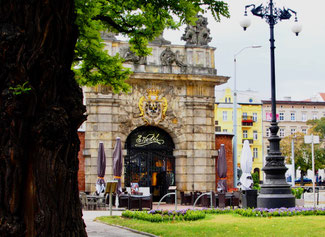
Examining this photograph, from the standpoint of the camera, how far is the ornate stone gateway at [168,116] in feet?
96.0

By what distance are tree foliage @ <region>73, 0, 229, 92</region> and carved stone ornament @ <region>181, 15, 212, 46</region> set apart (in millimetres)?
14228

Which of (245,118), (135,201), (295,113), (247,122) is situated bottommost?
(135,201)

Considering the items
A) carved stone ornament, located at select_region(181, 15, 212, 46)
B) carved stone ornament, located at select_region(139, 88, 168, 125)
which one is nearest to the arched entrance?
carved stone ornament, located at select_region(139, 88, 168, 125)

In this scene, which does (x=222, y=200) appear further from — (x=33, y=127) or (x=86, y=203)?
(x=33, y=127)

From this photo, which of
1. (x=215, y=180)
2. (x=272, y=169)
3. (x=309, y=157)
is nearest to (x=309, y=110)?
(x=309, y=157)

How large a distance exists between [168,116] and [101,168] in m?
5.61

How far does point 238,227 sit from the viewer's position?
550 inches

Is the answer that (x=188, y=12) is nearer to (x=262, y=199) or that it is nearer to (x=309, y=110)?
(x=262, y=199)

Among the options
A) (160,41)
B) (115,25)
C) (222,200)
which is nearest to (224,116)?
(160,41)

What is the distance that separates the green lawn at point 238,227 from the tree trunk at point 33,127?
5.67 m

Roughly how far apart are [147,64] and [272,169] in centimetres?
1202

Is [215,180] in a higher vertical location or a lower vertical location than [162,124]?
lower

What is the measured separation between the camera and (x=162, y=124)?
2975 cm

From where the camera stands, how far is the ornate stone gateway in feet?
96.0
